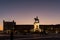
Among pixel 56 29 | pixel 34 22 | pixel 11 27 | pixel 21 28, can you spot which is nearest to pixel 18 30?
pixel 21 28

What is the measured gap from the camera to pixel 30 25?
118938 mm

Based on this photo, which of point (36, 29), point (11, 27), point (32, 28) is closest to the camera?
point (11, 27)

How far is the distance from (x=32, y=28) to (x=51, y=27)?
36.0 ft

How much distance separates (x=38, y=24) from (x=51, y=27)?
12728 millimetres

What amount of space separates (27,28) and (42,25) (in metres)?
8.17

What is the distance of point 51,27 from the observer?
388 feet

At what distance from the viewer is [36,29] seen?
105 meters

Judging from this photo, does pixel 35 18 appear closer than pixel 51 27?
Yes

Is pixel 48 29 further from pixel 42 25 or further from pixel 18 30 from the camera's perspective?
pixel 18 30

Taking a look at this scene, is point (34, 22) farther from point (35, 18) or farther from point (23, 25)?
point (23, 25)

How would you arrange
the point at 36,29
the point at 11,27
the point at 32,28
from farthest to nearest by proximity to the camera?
the point at 32,28 < the point at 36,29 < the point at 11,27

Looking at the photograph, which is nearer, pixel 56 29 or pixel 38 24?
pixel 38 24

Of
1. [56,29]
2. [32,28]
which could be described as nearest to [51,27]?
[56,29]

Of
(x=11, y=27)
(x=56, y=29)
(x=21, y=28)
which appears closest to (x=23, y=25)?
(x=21, y=28)
